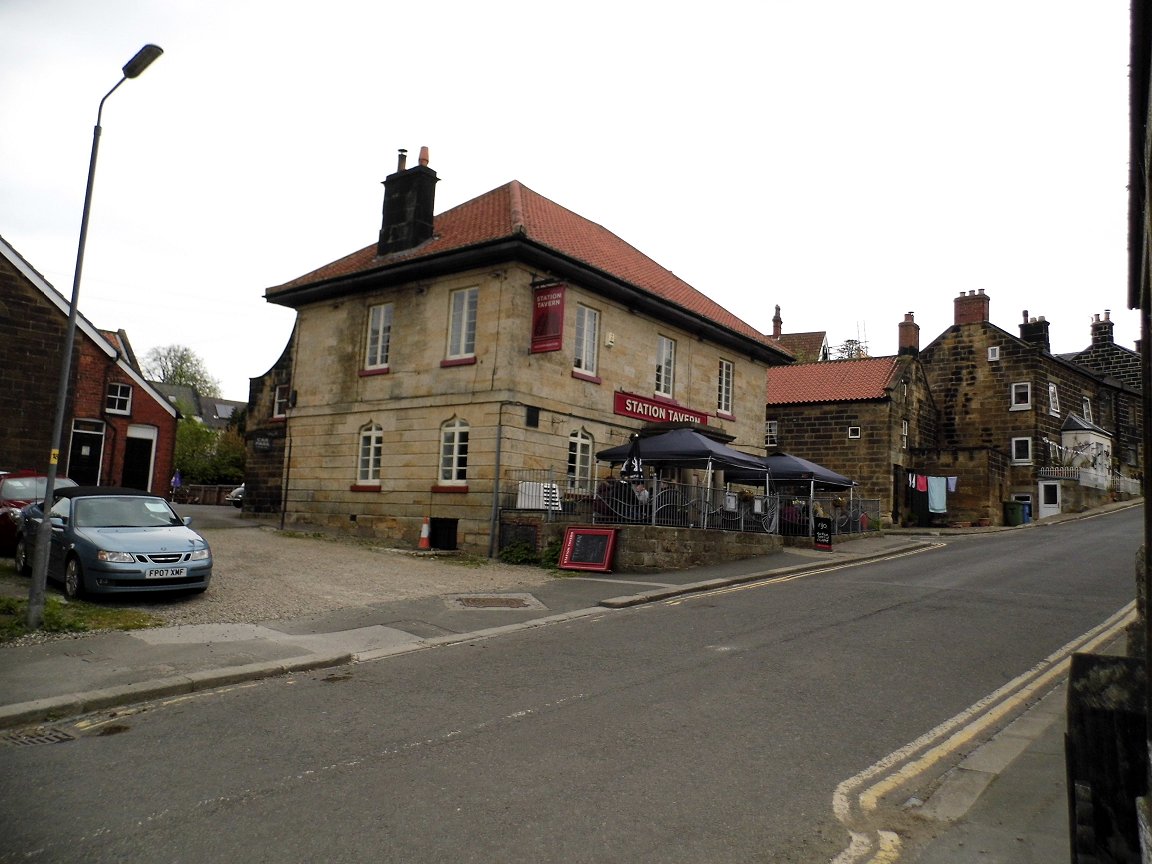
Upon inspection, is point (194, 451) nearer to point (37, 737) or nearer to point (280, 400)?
point (280, 400)

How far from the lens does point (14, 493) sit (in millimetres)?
16016

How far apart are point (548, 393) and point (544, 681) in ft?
43.5

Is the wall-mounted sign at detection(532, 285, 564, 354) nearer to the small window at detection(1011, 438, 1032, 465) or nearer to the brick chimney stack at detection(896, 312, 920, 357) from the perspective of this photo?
the brick chimney stack at detection(896, 312, 920, 357)

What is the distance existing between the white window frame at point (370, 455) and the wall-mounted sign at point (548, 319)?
5.44 m

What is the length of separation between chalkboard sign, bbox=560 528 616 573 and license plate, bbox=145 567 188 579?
8.15 meters

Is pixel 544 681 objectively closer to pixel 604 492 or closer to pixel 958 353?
pixel 604 492

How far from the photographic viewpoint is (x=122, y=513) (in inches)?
520

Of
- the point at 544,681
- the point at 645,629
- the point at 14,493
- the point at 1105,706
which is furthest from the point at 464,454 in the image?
the point at 1105,706

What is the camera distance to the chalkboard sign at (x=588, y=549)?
18125mm

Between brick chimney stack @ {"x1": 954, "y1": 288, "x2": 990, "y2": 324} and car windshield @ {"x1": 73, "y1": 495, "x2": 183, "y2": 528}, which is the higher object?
brick chimney stack @ {"x1": 954, "y1": 288, "x2": 990, "y2": 324}

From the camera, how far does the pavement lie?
5086mm

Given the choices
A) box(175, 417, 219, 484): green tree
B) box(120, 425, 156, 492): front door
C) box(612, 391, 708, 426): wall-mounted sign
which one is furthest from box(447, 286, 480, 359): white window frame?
box(175, 417, 219, 484): green tree

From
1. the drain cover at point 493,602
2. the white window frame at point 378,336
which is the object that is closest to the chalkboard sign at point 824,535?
the drain cover at point 493,602

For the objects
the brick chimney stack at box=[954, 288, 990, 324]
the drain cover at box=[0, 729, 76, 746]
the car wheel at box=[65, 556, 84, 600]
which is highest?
the brick chimney stack at box=[954, 288, 990, 324]
